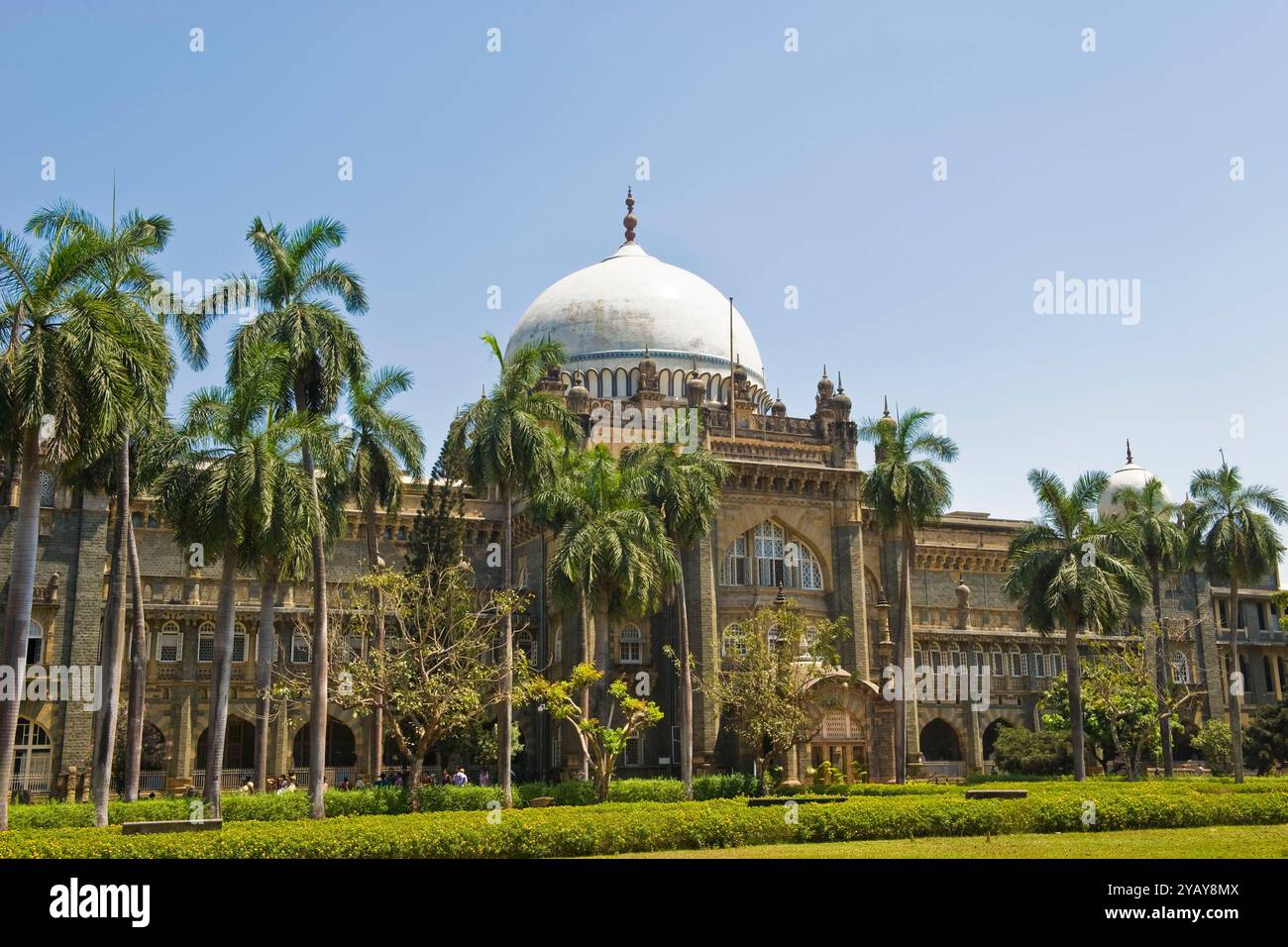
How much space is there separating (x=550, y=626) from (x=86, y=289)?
100ft

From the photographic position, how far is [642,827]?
25.3 m

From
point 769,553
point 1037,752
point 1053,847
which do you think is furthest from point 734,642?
point 1053,847

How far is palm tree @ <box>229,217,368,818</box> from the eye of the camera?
1379 inches

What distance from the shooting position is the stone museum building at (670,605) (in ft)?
164

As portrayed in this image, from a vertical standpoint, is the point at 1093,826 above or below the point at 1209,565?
below

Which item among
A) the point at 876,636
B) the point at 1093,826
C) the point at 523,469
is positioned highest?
the point at 523,469

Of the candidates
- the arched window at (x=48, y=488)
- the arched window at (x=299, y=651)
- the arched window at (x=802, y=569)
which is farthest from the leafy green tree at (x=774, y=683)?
the arched window at (x=48, y=488)

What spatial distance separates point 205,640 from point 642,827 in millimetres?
32845

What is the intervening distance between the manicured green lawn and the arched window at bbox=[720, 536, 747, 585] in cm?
2606

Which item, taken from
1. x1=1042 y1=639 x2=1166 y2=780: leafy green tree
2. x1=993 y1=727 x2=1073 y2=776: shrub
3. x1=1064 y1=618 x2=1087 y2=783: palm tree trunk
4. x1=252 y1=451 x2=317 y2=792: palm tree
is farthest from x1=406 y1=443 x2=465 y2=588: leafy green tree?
x1=993 y1=727 x2=1073 y2=776: shrub
